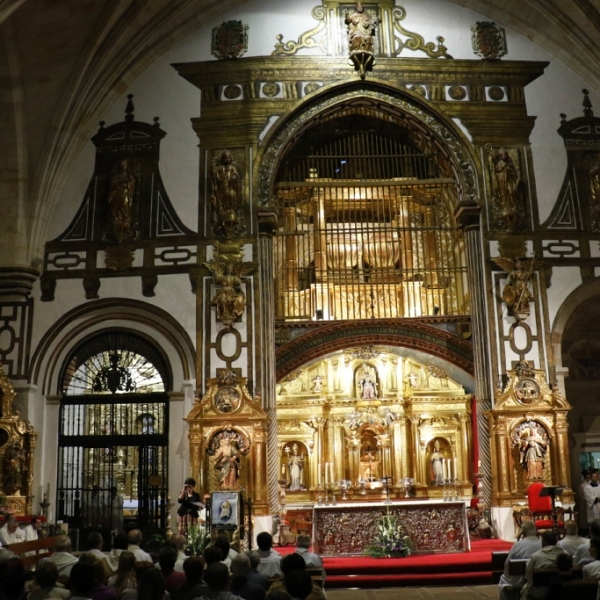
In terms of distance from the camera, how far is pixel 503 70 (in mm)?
17859

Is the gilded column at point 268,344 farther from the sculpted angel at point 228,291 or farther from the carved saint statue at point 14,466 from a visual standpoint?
the carved saint statue at point 14,466

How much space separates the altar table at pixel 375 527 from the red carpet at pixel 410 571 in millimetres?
629

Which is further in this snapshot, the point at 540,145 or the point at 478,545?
the point at 540,145

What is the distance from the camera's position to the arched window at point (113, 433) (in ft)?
52.9

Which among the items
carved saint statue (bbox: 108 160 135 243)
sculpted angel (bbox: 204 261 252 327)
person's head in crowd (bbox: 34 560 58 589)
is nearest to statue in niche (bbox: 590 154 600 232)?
sculpted angel (bbox: 204 261 252 327)

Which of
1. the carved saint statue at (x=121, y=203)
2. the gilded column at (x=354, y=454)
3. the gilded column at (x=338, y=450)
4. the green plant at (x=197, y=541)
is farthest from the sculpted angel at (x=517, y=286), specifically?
the green plant at (x=197, y=541)

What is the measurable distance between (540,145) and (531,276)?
295cm

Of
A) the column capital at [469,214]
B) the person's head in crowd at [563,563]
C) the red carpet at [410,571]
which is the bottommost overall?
the red carpet at [410,571]

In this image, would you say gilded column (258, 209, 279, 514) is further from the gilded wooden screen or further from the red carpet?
the red carpet

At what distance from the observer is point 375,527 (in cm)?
1365

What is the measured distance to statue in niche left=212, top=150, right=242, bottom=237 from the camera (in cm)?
1677

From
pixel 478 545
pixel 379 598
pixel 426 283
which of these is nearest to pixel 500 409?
pixel 478 545

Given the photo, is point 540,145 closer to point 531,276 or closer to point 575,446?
point 531,276

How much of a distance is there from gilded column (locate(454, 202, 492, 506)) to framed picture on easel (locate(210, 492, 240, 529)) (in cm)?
Answer: 533
